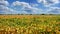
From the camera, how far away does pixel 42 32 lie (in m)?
6.05

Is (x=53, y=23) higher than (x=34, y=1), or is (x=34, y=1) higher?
(x=34, y=1)

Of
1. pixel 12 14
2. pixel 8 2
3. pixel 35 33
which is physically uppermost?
pixel 8 2

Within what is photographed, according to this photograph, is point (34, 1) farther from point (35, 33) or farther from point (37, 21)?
point (35, 33)

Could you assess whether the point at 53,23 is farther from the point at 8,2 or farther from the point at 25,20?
the point at 8,2

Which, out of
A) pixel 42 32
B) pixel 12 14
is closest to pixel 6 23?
pixel 12 14

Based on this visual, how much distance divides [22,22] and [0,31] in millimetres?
909

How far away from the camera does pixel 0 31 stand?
6.26m

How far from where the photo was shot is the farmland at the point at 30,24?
6102 millimetres

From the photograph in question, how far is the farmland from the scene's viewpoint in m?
6.10

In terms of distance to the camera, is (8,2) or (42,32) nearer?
(42,32)

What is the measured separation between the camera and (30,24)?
6.48 m

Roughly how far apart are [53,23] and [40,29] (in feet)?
1.88

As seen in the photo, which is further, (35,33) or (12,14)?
(12,14)

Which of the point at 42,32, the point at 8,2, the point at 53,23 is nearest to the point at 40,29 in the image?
the point at 42,32
